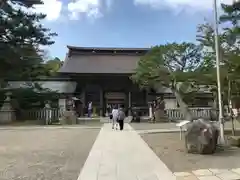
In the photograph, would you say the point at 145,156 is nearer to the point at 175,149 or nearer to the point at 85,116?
the point at 175,149

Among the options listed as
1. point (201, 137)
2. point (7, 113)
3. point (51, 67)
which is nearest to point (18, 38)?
point (7, 113)

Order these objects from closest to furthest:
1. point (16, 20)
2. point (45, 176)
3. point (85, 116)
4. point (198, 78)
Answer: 1. point (45, 176)
2. point (198, 78)
3. point (16, 20)
4. point (85, 116)

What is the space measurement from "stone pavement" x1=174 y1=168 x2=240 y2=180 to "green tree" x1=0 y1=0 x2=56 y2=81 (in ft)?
74.5

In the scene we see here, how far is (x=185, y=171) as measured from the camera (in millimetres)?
8523

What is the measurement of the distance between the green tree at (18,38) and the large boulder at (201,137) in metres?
20.3

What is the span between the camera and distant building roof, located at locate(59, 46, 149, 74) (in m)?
38.5

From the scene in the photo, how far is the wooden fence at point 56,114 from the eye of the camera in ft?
103

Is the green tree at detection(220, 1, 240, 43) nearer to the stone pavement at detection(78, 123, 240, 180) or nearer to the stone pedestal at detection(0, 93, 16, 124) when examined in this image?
the stone pavement at detection(78, 123, 240, 180)

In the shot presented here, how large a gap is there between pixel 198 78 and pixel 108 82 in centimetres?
1987

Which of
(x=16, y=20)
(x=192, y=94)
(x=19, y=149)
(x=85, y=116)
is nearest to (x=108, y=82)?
(x=85, y=116)

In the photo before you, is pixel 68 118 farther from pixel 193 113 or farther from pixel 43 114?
pixel 193 113

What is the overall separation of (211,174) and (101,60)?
114 feet

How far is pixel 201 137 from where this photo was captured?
440 inches

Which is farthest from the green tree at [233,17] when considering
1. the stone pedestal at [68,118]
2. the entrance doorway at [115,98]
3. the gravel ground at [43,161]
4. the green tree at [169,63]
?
the entrance doorway at [115,98]
